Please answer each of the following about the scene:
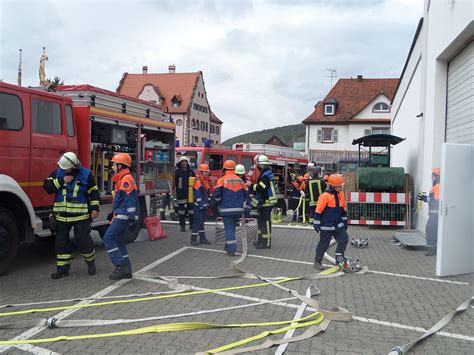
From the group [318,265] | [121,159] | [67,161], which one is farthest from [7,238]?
[318,265]

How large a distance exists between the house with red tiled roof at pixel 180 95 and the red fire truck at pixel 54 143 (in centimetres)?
5442

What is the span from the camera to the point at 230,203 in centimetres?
865

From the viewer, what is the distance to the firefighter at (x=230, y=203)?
8.62 meters

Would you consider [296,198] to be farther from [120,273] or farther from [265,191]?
[120,273]

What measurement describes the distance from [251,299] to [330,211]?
7.30ft

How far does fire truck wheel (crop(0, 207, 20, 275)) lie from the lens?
21.6 feet

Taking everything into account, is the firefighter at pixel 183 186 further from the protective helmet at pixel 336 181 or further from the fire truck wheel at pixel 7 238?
the fire truck wheel at pixel 7 238

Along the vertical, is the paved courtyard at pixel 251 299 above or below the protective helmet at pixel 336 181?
below

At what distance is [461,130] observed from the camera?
Result: 378 inches

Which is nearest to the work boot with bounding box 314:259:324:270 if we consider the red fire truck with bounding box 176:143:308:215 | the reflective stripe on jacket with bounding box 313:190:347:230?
the reflective stripe on jacket with bounding box 313:190:347:230

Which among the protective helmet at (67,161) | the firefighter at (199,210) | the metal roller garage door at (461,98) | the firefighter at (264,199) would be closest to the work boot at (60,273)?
the protective helmet at (67,161)

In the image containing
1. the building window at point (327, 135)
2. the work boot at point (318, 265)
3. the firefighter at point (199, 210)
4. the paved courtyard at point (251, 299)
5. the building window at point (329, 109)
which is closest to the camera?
the paved courtyard at point (251, 299)

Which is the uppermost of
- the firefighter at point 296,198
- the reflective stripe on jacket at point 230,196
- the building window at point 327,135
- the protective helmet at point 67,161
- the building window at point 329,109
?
the building window at point 329,109

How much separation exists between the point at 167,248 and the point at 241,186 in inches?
76.0
